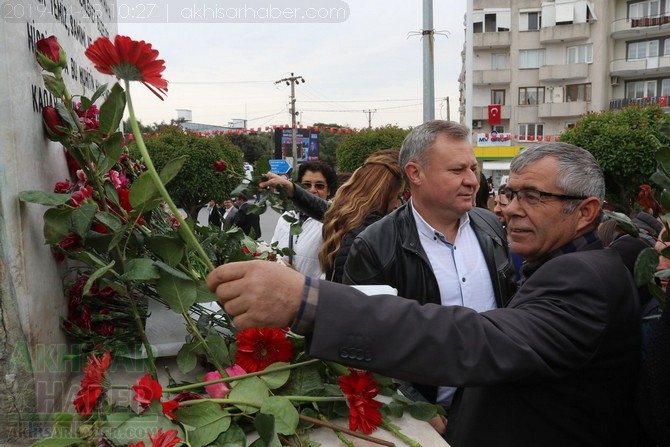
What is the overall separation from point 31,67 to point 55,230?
421 mm

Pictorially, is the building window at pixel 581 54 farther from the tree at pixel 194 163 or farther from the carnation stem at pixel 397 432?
the carnation stem at pixel 397 432

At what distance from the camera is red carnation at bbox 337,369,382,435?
116 cm

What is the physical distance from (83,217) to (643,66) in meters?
44.5

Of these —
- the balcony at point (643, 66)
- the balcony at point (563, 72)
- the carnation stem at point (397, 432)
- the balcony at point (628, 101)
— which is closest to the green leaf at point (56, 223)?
the carnation stem at point (397, 432)

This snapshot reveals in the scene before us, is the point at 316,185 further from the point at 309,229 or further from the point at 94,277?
the point at 94,277

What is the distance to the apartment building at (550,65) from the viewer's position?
39125mm

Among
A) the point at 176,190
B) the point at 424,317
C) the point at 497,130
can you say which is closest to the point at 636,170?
the point at 176,190

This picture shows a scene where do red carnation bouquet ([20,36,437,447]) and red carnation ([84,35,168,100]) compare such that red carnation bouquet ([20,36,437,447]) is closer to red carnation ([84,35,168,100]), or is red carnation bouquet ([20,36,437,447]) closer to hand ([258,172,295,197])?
red carnation ([84,35,168,100])

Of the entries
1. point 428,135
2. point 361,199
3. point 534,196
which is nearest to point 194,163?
point 361,199

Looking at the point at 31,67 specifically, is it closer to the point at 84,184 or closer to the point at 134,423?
the point at 84,184

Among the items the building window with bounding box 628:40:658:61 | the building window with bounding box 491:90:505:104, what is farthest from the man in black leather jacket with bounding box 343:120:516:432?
Result: the building window with bounding box 628:40:658:61

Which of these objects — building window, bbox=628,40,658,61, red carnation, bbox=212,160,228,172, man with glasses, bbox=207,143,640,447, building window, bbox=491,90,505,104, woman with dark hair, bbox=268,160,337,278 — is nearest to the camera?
man with glasses, bbox=207,143,640,447

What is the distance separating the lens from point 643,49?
1553 inches

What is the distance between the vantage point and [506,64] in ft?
139
